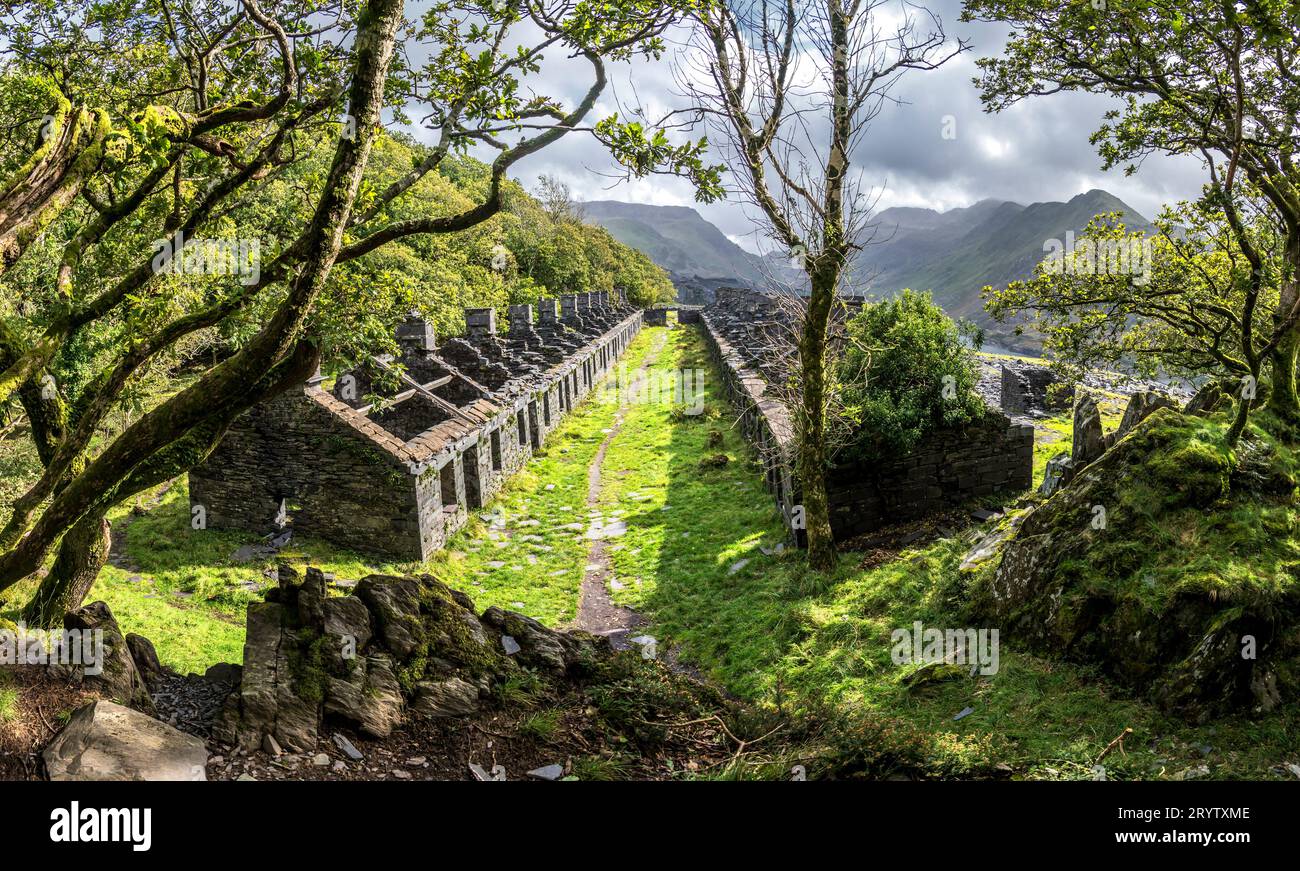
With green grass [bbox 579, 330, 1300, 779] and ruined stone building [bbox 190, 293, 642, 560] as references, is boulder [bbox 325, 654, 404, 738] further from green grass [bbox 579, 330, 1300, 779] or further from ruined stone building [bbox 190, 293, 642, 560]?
ruined stone building [bbox 190, 293, 642, 560]

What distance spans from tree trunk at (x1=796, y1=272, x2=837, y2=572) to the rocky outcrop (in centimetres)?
566

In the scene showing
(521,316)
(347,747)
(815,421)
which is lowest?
(347,747)

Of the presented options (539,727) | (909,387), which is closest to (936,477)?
(909,387)

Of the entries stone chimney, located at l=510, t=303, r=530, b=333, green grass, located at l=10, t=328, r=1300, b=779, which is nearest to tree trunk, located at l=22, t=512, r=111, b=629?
green grass, located at l=10, t=328, r=1300, b=779

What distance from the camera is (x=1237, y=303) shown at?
1153 centimetres

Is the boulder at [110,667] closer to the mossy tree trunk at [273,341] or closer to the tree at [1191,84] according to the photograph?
the mossy tree trunk at [273,341]

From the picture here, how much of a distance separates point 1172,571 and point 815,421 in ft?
18.0

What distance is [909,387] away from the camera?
1388 cm

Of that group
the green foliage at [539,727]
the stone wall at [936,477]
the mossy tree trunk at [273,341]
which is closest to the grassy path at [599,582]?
the green foliage at [539,727]

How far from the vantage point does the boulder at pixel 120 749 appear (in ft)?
16.1

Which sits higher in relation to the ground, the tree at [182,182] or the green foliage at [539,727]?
the tree at [182,182]

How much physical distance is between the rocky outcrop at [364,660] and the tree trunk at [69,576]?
82.9 inches

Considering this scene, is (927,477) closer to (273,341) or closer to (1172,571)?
(1172,571)

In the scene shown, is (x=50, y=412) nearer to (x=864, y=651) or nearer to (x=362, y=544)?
(x=362, y=544)
